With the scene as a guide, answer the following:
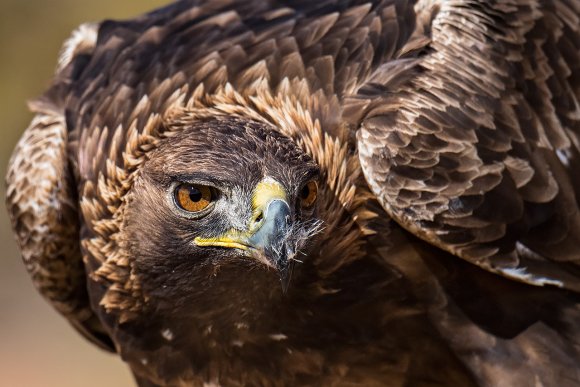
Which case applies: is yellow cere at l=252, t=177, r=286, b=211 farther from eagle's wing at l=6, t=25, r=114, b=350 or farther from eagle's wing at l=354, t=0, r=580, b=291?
eagle's wing at l=6, t=25, r=114, b=350

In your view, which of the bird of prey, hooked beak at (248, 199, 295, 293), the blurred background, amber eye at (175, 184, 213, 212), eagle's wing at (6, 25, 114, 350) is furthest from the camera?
the blurred background

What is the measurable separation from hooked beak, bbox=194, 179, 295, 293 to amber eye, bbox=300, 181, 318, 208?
0.21 meters

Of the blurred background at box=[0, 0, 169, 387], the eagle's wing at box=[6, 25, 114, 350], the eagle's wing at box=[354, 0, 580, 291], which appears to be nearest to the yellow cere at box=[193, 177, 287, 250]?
the eagle's wing at box=[354, 0, 580, 291]

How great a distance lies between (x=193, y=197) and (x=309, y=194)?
0.48 meters

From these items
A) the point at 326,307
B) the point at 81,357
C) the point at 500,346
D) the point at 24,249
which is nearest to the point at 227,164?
the point at 326,307

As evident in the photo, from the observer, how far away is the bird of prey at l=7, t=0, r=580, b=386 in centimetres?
510

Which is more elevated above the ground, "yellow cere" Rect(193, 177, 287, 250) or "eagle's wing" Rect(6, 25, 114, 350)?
"yellow cere" Rect(193, 177, 287, 250)

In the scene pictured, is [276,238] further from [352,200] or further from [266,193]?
[352,200]

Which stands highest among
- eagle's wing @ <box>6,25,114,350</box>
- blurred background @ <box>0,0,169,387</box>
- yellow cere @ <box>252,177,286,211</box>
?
yellow cere @ <box>252,177,286,211</box>

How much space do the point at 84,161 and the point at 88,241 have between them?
38 cm

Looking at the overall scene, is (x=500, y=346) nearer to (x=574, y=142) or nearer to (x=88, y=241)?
(x=574, y=142)

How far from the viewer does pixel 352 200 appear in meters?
5.32

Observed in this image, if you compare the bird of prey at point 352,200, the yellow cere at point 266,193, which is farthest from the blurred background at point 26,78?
the yellow cere at point 266,193

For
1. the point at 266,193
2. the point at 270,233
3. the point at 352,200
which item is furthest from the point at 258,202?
the point at 352,200
